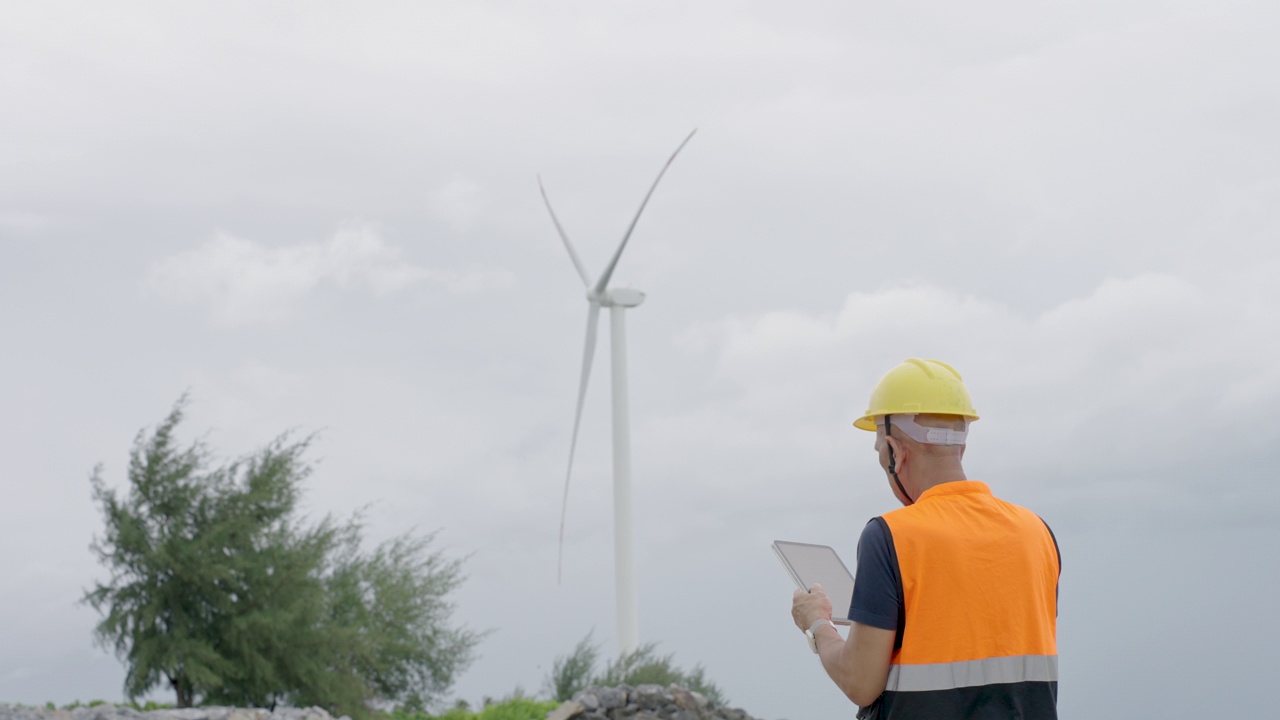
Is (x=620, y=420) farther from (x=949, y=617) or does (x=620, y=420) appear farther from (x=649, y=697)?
(x=949, y=617)

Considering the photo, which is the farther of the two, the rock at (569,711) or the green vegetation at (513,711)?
the green vegetation at (513,711)

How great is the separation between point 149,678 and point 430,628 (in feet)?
26.9

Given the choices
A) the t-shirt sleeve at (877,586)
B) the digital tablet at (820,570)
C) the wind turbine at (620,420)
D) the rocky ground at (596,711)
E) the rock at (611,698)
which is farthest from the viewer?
the wind turbine at (620,420)

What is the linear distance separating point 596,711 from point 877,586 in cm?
1150

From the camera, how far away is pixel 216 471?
2208 centimetres

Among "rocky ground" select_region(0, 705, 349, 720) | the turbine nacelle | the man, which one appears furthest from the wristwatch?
the turbine nacelle

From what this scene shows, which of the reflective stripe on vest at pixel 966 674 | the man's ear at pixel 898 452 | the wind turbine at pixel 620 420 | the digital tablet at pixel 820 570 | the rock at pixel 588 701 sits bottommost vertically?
the reflective stripe on vest at pixel 966 674

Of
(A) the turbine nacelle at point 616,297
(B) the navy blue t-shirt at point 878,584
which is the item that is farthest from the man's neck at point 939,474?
(A) the turbine nacelle at point 616,297

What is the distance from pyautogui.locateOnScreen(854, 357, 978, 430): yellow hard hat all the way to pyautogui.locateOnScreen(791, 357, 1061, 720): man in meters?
0.19

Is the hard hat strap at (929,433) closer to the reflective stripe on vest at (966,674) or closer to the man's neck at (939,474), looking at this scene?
the man's neck at (939,474)

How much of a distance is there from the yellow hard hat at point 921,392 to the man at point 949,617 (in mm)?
189

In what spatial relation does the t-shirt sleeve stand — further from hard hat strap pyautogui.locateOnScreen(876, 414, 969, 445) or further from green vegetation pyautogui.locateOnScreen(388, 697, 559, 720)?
green vegetation pyautogui.locateOnScreen(388, 697, 559, 720)

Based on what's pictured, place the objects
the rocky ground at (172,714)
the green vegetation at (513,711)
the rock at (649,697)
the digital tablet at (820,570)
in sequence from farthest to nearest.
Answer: the green vegetation at (513,711) < the rock at (649,697) < the rocky ground at (172,714) < the digital tablet at (820,570)

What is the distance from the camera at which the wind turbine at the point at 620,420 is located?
21.0m
